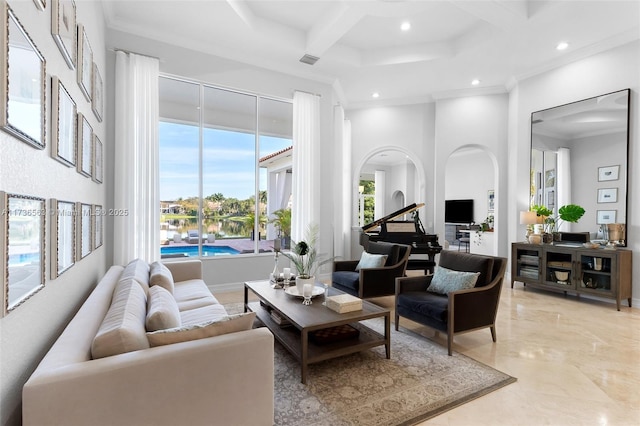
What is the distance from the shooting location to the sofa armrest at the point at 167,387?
3.94 ft

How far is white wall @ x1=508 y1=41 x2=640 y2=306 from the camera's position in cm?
433

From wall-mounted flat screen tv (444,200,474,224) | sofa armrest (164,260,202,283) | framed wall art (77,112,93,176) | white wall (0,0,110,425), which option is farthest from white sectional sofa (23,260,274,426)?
wall-mounted flat screen tv (444,200,474,224)

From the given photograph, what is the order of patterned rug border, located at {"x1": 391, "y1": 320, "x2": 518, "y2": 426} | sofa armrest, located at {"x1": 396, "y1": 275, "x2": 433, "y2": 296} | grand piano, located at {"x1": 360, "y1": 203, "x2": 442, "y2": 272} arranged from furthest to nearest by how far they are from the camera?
grand piano, located at {"x1": 360, "y1": 203, "x2": 442, "y2": 272}, sofa armrest, located at {"x1": 396, "y1": 275, "x2": 433, "y2": 296}, patterned rug border, located at {"x1": 391, "y1": 320, "x2": 518, "y2": 426}

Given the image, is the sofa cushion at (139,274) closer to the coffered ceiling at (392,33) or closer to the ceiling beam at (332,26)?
the coffered ceiling at (392,33)

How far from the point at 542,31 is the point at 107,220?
20.7 feet

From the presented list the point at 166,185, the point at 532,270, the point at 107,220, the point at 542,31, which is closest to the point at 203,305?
the point at 107,220

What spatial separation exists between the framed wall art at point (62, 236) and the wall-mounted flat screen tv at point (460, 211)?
1090 centimetres

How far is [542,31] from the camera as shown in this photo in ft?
14.2

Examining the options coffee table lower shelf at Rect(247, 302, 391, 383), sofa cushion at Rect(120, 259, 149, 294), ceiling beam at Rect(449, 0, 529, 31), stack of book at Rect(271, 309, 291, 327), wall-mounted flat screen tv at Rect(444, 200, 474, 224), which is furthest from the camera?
wall-mounted flat screen tv at Rect(444, 200, 474, 224)

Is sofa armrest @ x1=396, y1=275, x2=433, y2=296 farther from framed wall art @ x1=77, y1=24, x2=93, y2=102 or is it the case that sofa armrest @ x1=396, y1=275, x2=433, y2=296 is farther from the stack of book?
framed wall art @ x1=77, y1=24, x2=93, y2=102

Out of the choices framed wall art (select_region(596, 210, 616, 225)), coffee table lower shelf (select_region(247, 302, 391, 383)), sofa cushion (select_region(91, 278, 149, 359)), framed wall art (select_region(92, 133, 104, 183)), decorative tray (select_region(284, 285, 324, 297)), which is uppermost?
framed wall art (select_region(92, 133, 104, 183))

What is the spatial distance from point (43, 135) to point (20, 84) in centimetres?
31

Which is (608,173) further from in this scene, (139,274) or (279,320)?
(139,274)

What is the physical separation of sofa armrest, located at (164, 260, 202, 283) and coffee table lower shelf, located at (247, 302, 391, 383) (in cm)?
145
